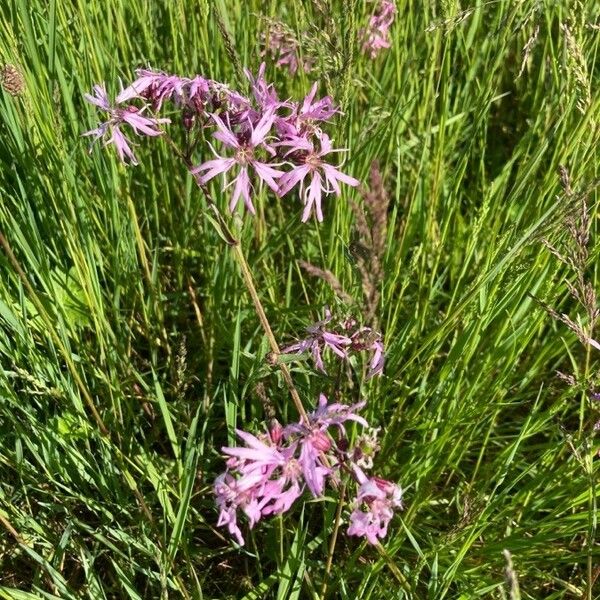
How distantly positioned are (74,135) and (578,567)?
5.02 feet

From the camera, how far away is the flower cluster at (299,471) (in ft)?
3.28

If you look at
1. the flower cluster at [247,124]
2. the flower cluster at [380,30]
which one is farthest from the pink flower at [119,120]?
the flower cluster at [380,30]

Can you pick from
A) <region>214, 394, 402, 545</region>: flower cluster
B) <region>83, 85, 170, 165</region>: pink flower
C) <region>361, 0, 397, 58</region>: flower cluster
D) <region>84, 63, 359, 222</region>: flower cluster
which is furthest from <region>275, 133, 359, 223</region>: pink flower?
<region>361, 0, 397, 58</region>: flower cluster

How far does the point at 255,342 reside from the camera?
180 centimetres

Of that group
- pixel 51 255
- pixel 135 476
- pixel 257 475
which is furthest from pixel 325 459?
pixel 51 255

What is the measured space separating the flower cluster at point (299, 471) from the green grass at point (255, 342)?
158 millimetres

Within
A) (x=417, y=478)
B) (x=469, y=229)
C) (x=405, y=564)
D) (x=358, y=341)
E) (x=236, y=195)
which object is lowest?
(x=405, y=564)

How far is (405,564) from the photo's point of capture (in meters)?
1.41

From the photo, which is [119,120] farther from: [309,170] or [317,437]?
[317,437]

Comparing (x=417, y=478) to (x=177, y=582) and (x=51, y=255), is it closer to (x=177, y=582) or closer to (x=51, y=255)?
(x=177, y=582)

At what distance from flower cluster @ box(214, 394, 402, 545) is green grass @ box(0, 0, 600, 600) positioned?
0.16m

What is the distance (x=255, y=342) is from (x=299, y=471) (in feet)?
2.57

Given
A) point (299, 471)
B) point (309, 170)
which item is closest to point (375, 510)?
point (299, 471)

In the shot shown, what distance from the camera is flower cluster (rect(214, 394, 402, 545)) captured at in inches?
39.3
